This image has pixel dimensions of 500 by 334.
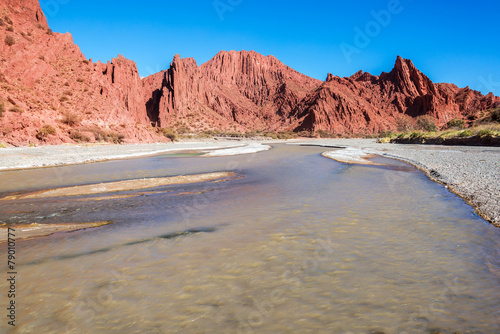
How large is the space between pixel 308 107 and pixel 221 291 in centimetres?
15324

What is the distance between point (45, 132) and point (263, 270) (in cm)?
4000

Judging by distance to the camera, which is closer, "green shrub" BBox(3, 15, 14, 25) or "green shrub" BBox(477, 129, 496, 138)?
"green shrub" BBox(477, 129, 496, 138)

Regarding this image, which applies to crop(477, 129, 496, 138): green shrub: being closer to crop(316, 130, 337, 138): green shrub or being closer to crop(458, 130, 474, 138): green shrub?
crop(458, 130, 474, 138): green shrub

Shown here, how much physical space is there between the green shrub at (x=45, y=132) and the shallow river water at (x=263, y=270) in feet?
102

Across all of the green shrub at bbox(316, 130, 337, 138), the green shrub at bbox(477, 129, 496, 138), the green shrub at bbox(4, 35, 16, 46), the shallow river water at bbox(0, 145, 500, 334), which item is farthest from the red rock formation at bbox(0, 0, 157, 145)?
the green shrub at bbox(316, 130, 337, 138)

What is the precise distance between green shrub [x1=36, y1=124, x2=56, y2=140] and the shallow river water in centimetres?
3102

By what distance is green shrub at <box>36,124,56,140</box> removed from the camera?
112ft

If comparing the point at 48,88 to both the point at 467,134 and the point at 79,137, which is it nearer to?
the point at 79,137

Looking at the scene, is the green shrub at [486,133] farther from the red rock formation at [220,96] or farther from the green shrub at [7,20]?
the red rock formation at [220,96]

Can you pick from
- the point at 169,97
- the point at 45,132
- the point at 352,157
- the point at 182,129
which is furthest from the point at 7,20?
the point at 169,97

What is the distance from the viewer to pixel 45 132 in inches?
1359

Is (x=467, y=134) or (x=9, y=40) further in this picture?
(x=9, y=40)

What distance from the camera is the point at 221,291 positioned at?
4.11 meters

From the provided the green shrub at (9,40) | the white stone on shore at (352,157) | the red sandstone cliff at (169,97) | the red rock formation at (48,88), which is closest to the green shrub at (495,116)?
the red sandstone cliff at (169,97)
